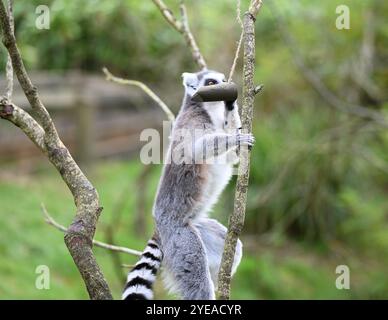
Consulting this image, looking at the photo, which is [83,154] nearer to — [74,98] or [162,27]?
[74,98]

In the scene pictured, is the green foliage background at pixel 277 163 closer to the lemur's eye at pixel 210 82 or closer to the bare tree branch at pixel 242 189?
the lemur's eye at pixel 210 82

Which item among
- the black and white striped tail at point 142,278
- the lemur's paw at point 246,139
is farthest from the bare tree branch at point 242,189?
the black and white striped tail at point 142,278

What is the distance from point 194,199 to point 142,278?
2.13ft

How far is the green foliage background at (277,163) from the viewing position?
7.00 meters

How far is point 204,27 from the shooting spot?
7105mm

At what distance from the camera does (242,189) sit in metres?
2.30

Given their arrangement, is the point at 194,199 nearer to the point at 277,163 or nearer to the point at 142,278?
the point at 142,278

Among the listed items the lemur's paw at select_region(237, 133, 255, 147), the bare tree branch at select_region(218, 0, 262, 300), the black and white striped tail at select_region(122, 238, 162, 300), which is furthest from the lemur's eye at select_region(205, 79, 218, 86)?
the black and white striped tail at select_region(122, 238, 162, 300)

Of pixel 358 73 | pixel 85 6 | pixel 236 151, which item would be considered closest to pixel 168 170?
pixel 236 151

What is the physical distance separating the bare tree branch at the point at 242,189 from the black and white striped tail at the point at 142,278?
0.55 m

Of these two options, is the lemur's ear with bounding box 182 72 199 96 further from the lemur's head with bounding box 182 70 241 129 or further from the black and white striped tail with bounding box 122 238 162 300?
the black and white striped tail with bounding box 122 238 162 300

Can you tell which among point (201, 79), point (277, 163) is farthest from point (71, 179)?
point (277, 163)

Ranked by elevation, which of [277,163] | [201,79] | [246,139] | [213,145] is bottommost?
[246,139]

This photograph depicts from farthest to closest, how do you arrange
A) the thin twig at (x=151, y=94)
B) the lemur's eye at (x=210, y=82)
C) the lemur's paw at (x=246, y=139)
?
the thin twig at (x=151, y=94) → the lemur's eye at (x=210, y=82) → the lemur's paw at (x=246, y=139)
